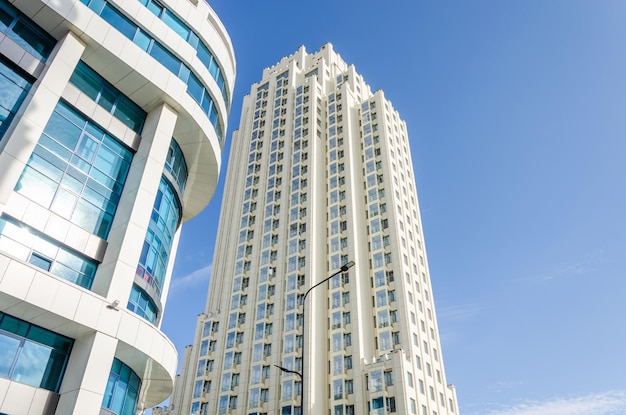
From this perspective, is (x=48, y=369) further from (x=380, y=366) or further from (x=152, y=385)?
(x=380, y=366)

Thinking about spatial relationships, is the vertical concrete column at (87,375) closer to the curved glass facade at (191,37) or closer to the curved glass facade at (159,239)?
the curved glass facade at (159,239)

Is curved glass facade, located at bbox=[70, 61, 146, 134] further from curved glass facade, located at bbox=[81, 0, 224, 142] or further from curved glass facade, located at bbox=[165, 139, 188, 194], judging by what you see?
curved glass facade, located at bbox=[81, 0, 224, 142]

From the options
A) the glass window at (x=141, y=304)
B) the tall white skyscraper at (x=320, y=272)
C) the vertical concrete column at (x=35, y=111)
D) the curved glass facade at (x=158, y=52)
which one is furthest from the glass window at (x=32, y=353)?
the tall white skyscraper at (x=320, y=272)

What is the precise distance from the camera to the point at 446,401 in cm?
5938

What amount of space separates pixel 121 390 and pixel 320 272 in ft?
153

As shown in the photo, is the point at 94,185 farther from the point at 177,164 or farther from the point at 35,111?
the point at 177,164

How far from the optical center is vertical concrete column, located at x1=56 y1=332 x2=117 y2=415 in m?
17.7

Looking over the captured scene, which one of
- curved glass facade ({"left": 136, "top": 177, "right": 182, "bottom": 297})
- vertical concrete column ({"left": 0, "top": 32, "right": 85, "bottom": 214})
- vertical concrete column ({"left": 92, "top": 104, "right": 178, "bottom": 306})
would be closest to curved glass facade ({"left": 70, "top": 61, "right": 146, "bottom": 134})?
vertical concrete column ({"left": 92, "top": 104, "right": 178, "bottom": 306})

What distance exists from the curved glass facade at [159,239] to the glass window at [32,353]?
5.15 meters

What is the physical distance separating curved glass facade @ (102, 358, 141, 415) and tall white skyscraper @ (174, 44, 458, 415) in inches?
1067

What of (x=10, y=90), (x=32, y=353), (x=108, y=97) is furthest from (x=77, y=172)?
(x=32, y=353)

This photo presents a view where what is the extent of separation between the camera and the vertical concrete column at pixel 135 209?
2117cm

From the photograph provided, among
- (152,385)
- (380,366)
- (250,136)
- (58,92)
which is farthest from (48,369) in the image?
(250,136)

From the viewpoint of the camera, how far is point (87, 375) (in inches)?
720
